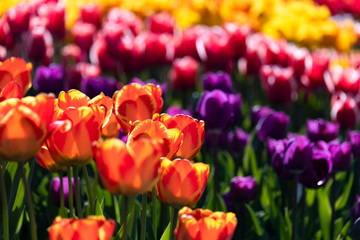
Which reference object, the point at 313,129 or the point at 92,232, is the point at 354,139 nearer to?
the point at 313,129

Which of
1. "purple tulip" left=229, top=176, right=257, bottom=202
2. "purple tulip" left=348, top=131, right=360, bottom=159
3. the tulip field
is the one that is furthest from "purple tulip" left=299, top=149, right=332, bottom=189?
"purple tulip" left=348, top=131, right=360, bottom=159

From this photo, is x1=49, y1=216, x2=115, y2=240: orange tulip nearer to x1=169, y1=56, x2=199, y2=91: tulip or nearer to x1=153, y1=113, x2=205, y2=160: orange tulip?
x1=153, y1=113, x2=205, y2=160: orange tulip

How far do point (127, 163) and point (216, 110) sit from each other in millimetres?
1005

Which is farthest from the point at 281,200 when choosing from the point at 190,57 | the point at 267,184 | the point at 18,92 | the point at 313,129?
the point at 190,57

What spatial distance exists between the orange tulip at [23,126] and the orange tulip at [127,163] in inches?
3.9

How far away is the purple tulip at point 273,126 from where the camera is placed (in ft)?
7.39

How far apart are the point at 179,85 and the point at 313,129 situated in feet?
4.00

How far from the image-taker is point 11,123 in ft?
3.03

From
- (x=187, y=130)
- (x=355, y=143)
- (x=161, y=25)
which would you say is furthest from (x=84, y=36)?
(x=187, y=130)

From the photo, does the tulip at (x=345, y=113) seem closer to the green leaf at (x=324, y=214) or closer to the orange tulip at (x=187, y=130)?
the green leaf at (x=324, y=214)

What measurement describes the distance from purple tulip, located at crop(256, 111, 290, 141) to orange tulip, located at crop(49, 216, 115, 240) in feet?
4.77

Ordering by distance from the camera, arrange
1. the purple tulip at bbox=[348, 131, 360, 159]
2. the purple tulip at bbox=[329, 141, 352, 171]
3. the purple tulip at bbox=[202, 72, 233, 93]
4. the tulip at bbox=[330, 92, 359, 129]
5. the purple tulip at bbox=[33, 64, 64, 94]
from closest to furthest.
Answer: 1. the purple tulip at bbox=[329, 141, 352, 171]
2. the purple tulip at bbox=[348, 131, 360, 159]
3. the purple tulip at bbox=[33, 64, 64, 94]
4. the purple tulip at bbox=[202, 72, 233, 93]
5. the tulip at bbox=[330, 92, 359, 129]

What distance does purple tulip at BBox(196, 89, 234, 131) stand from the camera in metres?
1.87

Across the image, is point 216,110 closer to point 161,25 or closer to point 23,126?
point 23,126
